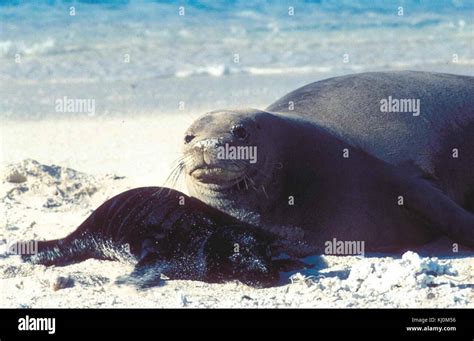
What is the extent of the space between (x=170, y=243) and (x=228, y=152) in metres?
0.57

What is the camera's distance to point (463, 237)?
18.8 ft

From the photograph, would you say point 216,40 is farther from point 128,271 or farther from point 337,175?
point 128,271

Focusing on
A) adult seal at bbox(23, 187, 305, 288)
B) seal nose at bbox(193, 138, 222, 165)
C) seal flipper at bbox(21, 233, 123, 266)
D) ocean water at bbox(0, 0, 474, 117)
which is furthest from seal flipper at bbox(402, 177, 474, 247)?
ocean water at bbox(0, 0, 474, 117)

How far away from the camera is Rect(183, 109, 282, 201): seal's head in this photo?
536 centimetres

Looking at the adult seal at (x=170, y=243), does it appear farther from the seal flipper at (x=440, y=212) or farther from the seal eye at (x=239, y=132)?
the seal flipper at (x=440, y=212)

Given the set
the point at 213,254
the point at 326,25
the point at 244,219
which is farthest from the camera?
the point at 326,25

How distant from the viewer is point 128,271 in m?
5.50

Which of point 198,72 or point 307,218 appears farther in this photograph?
point 198,72

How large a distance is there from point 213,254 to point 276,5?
1765 centimetres

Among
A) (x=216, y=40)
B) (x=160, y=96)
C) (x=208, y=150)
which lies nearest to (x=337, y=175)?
(x=208, y=150)

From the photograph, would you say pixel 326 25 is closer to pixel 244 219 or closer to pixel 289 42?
pixel 289 42
